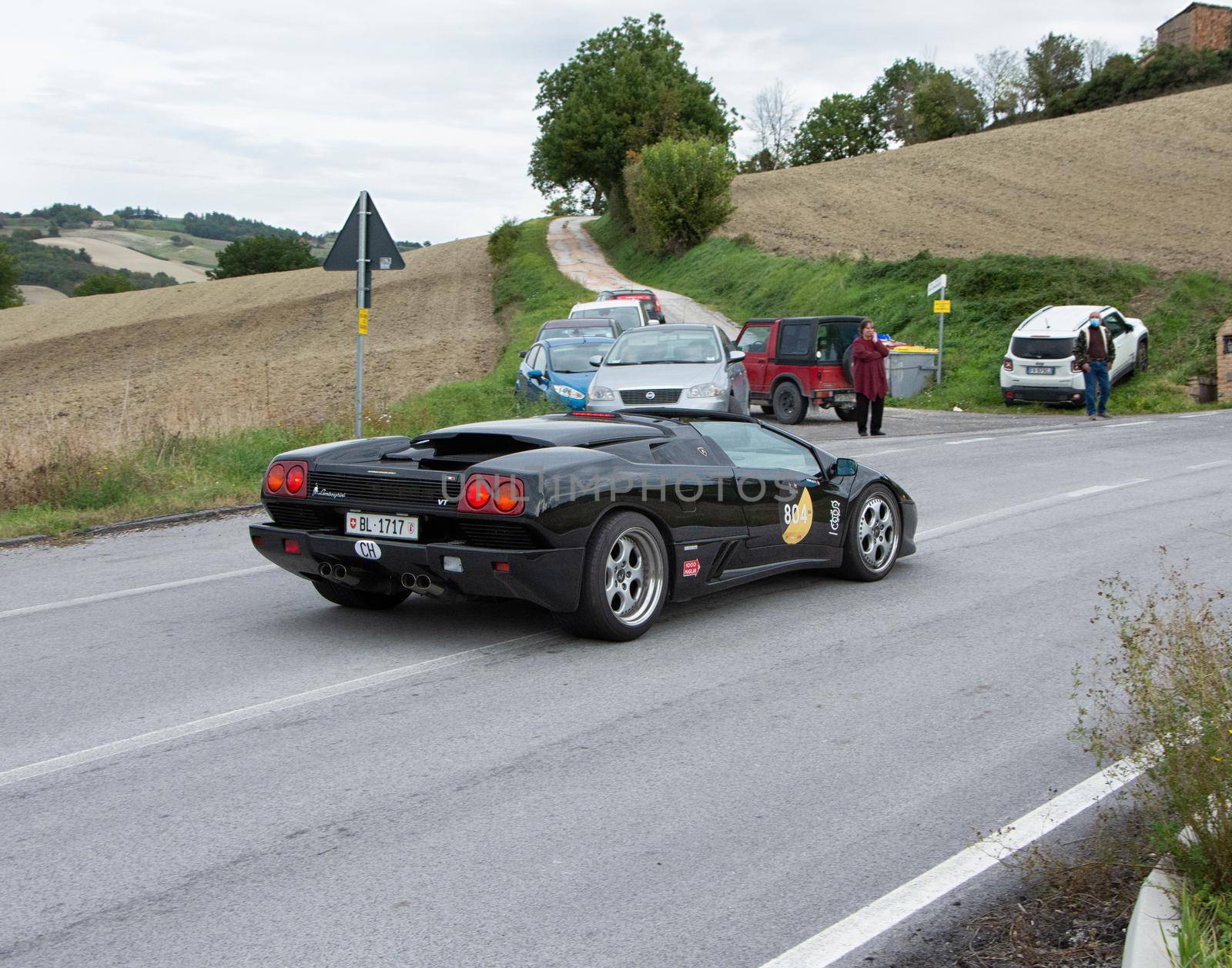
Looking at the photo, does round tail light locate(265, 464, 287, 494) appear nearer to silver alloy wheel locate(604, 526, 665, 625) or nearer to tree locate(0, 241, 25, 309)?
silver alloy wheel locate(604, 526, 665, 625)

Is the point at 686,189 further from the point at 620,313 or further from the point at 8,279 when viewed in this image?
the point at 8,279

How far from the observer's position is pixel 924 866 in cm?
390

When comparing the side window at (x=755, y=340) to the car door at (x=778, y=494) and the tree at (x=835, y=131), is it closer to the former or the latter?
the car door at (x=778, y=494)

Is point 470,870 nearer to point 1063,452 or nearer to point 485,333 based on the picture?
point 1063,452

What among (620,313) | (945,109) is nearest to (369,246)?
(620,313)

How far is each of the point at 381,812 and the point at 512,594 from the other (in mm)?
1973

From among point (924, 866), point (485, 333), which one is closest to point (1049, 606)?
point (924, 866)

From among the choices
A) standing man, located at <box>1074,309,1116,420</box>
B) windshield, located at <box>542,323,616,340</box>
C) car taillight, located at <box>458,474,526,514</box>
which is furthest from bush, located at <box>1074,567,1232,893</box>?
windshield, located at <box>542,323,616,340</box>

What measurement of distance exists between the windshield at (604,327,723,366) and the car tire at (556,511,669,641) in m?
11.6

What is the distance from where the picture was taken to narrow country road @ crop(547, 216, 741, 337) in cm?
4606

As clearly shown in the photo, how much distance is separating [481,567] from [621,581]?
0.83 m

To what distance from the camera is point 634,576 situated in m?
Answer: 6.65

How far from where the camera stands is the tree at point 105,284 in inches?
4518

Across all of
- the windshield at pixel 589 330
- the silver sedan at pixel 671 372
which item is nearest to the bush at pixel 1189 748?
the silver sedan at pixel 671 372
